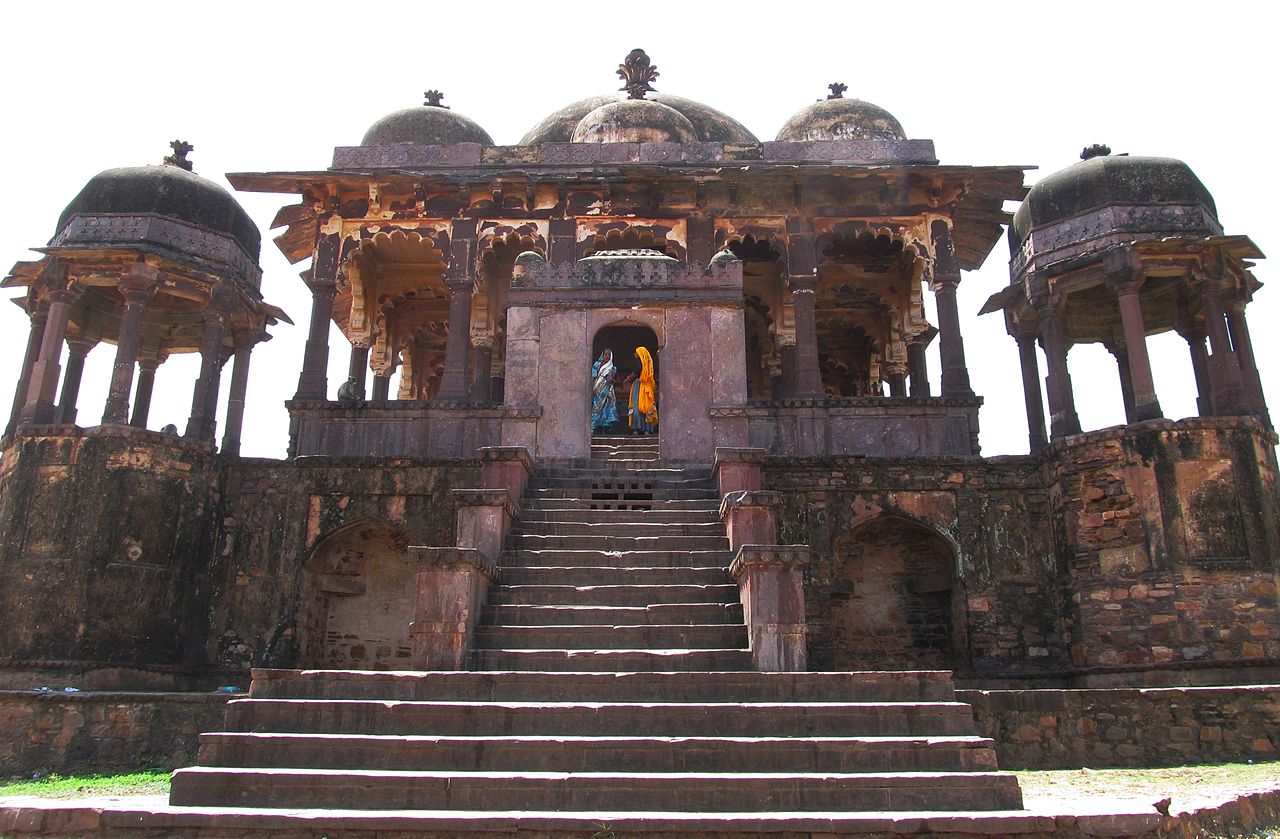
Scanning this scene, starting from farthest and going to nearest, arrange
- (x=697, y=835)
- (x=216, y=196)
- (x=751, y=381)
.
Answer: (x=751, y=381)
(x=216, y=196)
(x=697, y=835)

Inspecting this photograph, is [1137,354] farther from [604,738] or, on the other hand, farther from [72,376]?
[72,376]

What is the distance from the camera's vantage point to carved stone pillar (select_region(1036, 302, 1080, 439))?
14805mm

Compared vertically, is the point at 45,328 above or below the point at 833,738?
above

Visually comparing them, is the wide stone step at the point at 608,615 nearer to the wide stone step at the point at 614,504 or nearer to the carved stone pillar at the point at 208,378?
the wide stone step at the point at 614,504

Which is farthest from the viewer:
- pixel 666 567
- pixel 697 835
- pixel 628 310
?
pixel 628 310

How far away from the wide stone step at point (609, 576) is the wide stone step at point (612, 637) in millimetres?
920

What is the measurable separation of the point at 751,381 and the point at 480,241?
270 inches

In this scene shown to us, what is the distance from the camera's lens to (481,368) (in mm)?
17906

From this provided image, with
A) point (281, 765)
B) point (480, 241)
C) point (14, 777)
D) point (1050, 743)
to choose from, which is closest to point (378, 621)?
point (14, 777)

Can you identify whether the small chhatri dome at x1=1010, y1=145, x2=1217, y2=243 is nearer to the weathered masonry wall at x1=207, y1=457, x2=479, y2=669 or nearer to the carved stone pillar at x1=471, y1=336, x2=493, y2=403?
the carved stone pillar at x1=471, y1=336, x2=493, y2=403

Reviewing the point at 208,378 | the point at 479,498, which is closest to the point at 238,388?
the point at 208,378

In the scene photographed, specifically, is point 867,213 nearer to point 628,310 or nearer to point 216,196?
point 628,310

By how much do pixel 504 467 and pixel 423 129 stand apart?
10.8 m

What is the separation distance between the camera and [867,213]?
55.9ft
